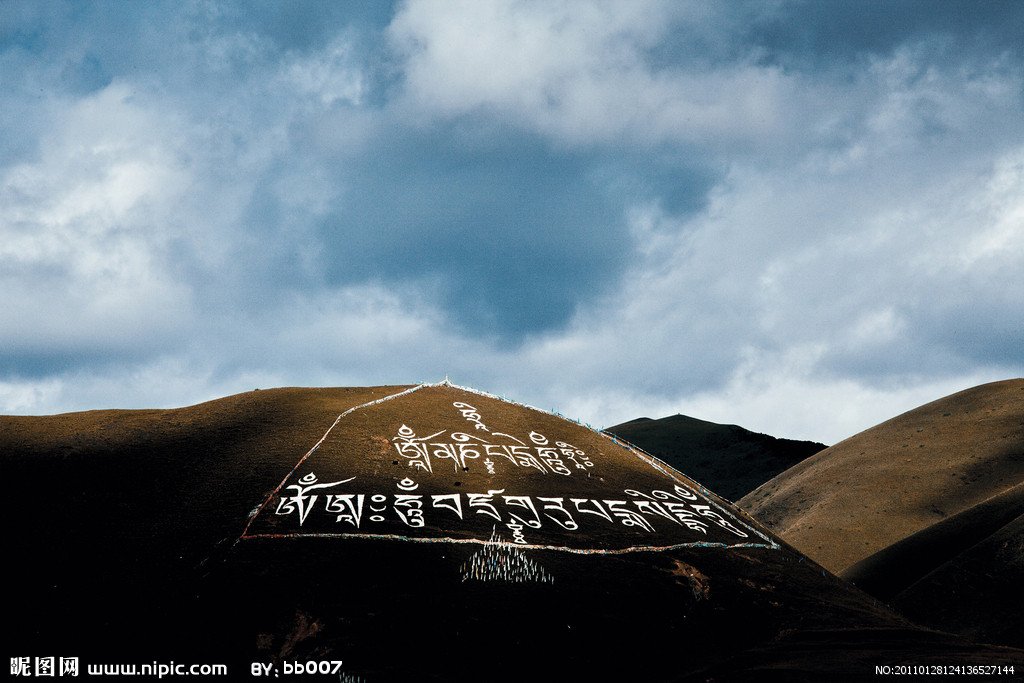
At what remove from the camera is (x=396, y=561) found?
15.3m

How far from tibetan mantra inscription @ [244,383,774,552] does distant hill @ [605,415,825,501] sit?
39765 mm

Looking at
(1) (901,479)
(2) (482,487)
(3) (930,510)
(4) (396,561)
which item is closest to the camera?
(4) (396,561)

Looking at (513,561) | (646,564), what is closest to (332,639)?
(513,561)

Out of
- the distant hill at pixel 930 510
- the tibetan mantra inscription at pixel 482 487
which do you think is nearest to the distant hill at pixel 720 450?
the distant hill at pixel 930 510

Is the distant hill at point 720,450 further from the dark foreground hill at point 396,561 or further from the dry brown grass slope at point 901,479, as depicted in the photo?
the dark foreground hill at point 396,561

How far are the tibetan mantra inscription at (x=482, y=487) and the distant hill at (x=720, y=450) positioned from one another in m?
39.8

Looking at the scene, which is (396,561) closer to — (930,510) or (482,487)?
(482,487)

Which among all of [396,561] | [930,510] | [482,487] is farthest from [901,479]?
[396,561]

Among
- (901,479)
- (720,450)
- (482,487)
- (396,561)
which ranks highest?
(482,487)

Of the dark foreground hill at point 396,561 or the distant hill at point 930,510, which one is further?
the distant hill at point 930,510

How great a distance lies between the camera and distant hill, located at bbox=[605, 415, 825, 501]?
64.1 meters

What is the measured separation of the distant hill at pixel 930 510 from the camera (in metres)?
22.5

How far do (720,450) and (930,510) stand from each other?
1508 inches

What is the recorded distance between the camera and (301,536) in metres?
15.6
